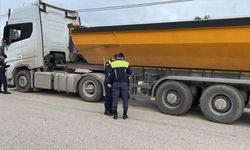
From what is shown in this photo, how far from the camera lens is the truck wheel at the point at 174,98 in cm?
891

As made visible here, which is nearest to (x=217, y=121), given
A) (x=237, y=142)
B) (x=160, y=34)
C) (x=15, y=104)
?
(x=237, y=142)

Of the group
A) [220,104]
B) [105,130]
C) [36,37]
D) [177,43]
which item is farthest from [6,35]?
[220,104]

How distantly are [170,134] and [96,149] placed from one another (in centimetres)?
185

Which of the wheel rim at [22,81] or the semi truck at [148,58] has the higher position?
the semi truck at [148,58]

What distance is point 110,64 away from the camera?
28.7 ft

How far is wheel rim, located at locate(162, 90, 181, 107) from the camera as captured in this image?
9.12 meters

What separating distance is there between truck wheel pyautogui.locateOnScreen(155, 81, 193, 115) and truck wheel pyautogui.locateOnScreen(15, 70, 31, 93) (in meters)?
5.61

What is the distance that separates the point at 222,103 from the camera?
838 centimetres

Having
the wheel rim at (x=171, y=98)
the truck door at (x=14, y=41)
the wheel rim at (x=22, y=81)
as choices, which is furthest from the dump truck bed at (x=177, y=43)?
the wheel rim at (x=22, y=81)

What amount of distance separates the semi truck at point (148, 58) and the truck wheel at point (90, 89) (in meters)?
0.03

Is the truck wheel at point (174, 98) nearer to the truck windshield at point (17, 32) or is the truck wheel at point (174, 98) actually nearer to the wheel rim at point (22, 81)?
the wheel rim at point (22, 81)

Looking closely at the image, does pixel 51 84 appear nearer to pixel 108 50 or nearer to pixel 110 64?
pixel 108 50

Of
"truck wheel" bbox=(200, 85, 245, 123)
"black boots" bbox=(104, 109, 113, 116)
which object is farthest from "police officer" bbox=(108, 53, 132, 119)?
"truck wheel" bbox=(200, 85, 245, 123)

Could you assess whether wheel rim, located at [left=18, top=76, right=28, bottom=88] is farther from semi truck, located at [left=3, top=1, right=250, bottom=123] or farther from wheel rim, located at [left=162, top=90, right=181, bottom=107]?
wheel rim, located at [left=162, top=90, right=181, bottom=107]
